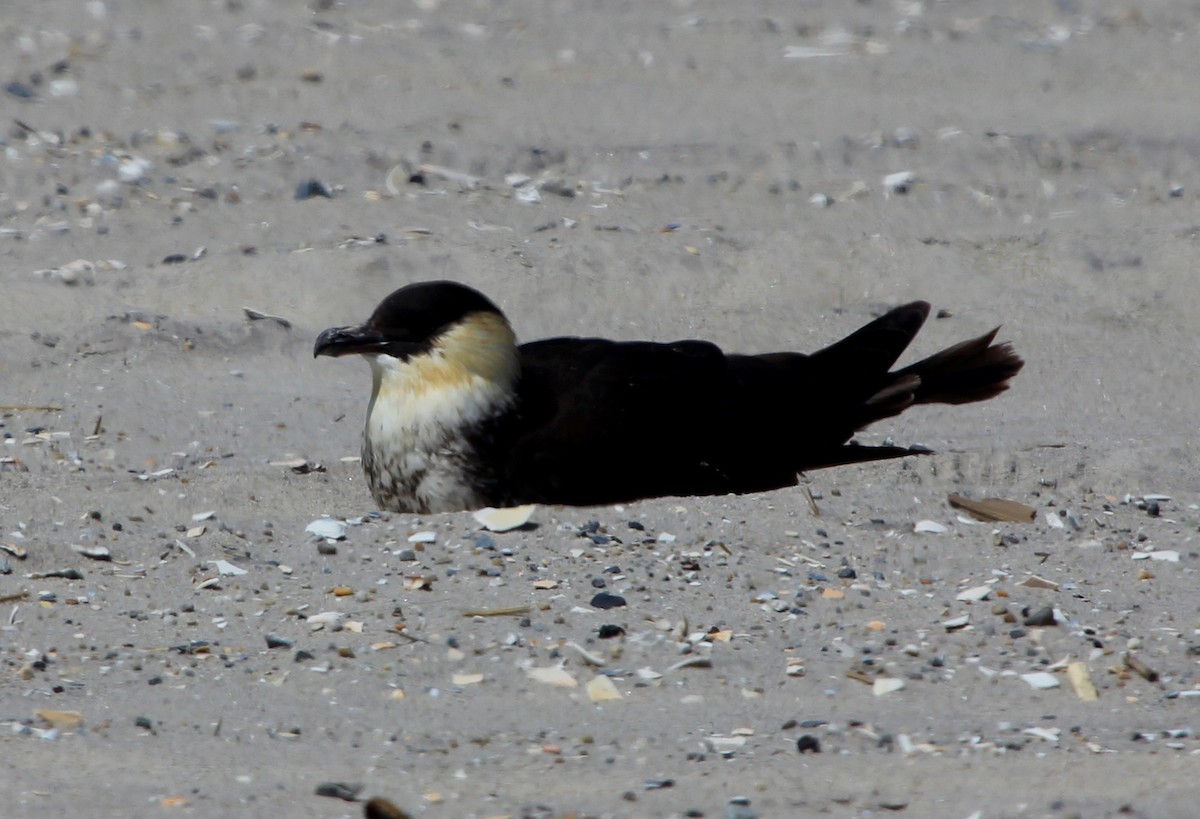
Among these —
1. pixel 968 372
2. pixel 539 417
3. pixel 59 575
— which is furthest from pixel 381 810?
pixel 968 372

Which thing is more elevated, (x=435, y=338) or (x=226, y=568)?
(x=435, y=338)

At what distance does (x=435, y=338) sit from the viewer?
4926mm

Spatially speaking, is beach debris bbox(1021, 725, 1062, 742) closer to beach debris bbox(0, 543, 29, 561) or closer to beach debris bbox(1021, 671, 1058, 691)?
beach debris bbox(1021, 671, 1058, 691)

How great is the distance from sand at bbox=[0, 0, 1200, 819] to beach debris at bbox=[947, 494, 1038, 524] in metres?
0.10

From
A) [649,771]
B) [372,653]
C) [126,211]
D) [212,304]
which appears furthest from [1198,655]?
[126,211]

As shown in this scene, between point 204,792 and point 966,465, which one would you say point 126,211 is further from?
point 204,792

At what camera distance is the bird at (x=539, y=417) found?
4824 millimetres

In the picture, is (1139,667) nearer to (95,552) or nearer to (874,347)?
(874,347)

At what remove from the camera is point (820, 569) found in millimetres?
4191

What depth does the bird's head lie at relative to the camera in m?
4.89

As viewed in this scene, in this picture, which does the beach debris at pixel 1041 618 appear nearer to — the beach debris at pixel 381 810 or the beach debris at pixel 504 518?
the beach debris at pixel 504 518

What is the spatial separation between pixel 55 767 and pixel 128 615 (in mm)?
841

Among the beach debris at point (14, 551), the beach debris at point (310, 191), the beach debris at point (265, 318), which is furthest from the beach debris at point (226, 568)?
the beach debris at point (310, 191)

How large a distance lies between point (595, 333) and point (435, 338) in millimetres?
1594
